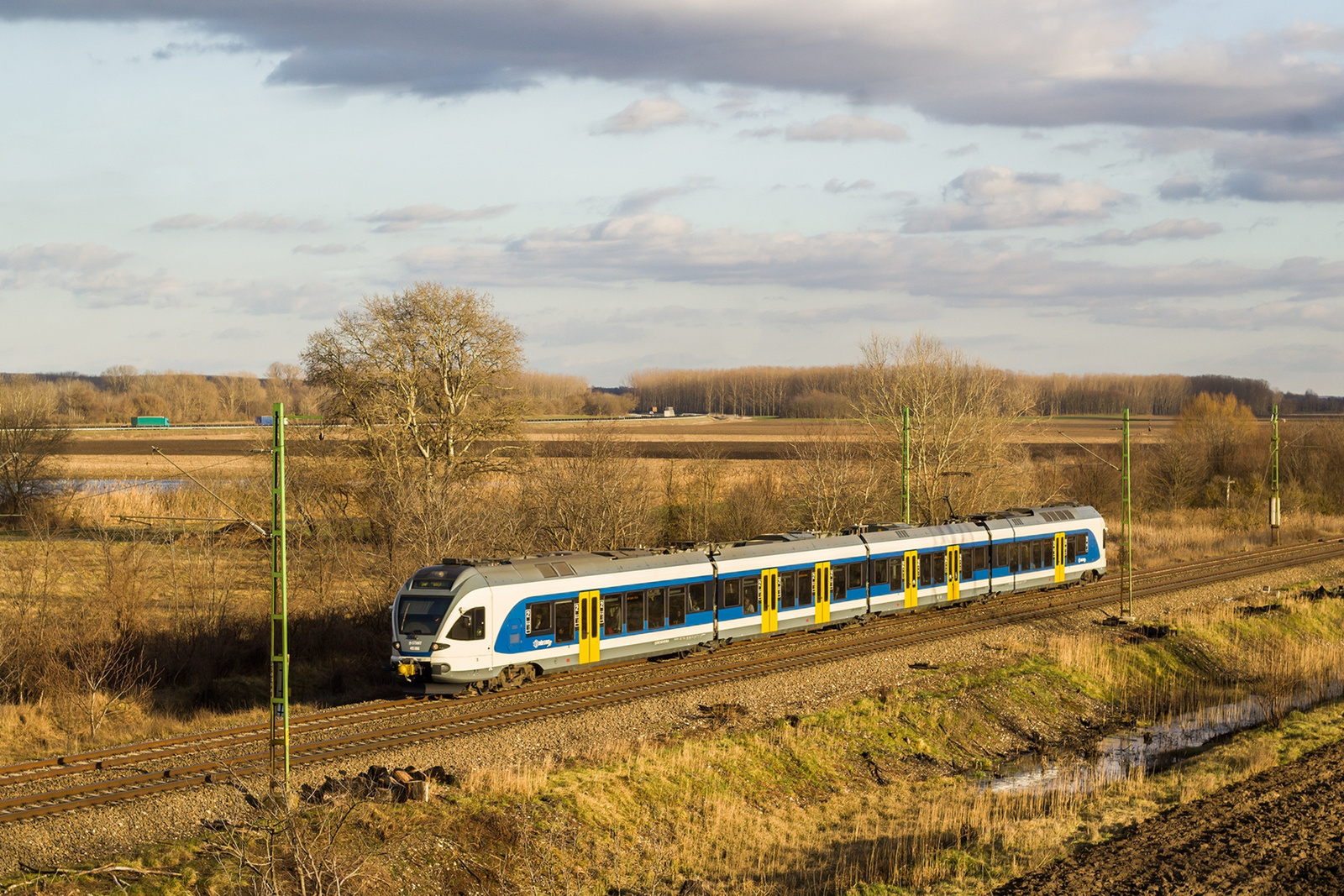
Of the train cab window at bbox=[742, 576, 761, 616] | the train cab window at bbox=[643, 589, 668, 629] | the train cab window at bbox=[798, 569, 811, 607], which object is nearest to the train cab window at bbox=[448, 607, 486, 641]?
the train cab window at bbox=[643, 589, 668, 629]

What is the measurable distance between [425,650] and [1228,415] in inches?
3318

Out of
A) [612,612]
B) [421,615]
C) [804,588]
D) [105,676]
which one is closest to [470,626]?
[421,615]

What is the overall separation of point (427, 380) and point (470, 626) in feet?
89.5

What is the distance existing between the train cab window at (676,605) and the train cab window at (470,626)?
220 inches

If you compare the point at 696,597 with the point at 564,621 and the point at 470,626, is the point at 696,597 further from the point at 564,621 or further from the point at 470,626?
the point at 470,626

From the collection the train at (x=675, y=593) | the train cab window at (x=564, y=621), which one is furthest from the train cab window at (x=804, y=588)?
the train cab window at (x=564, y=621)

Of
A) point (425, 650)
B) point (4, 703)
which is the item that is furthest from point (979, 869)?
point (4, 703)

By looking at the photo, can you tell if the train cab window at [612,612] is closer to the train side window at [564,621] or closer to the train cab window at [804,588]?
the train side window at [564,621]

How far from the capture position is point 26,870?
45.2 ft

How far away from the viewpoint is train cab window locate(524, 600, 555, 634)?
23.8m

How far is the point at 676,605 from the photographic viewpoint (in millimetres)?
27141

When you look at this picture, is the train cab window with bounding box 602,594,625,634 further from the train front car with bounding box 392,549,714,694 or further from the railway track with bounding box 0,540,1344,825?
the railway track with bounding box 0,540,1344,825

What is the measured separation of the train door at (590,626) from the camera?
81.7 ft

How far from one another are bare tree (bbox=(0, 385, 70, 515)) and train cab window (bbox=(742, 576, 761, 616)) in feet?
134
